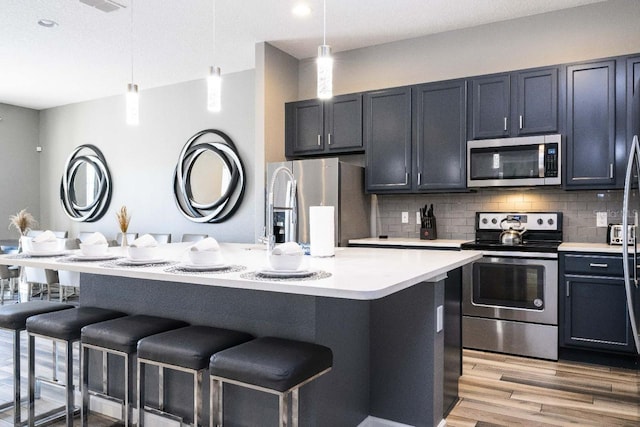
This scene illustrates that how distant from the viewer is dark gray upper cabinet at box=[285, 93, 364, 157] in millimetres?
4781

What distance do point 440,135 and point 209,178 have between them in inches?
120

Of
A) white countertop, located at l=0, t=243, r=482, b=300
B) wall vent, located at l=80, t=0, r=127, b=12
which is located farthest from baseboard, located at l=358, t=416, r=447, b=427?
wall vent, located at l=80, t=0, r=127, b=12

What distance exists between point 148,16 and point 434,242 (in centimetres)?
321

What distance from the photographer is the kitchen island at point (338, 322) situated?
2.04m

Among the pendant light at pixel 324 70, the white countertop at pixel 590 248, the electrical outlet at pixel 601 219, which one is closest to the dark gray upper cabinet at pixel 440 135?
the white countertop at pixel 590 248

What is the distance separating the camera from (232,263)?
2.24 meters

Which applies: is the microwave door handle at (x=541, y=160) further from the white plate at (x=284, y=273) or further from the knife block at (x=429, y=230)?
the white plate at (x=284, y=273)

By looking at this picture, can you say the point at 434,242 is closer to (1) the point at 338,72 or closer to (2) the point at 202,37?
(1) the point at 338,72

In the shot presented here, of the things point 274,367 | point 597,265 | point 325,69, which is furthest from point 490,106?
point 274,367

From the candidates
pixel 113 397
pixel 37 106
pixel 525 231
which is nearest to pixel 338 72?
pixel 525 231

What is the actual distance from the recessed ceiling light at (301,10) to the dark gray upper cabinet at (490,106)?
5.11 feet

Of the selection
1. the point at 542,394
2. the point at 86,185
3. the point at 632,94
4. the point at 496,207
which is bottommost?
the point at 542,394

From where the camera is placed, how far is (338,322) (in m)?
2.18

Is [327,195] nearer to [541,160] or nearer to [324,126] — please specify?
[324,126]
